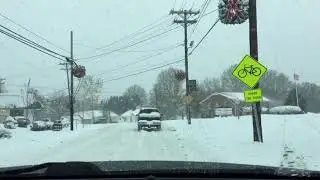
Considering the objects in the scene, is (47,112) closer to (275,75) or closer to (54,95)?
(54,95)

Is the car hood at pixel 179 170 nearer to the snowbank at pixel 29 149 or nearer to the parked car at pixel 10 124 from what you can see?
the snowbank at pixel 29 149

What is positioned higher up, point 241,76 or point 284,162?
point 241,76

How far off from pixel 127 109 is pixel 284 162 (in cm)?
12269

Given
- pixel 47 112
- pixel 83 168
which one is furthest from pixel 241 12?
pixel 47 112

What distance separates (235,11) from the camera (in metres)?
23.7

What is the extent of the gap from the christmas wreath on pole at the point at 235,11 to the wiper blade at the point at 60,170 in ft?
64.8

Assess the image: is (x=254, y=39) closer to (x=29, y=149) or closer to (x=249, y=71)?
(x=249, y=71)

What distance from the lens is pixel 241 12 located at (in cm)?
2361

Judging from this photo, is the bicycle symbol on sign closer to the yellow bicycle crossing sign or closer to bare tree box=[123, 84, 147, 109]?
the yellow bicycle crossing sign

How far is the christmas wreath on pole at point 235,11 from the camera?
77.3 ft

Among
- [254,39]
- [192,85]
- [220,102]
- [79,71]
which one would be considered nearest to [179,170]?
[254,39]

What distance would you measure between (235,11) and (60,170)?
20165mm

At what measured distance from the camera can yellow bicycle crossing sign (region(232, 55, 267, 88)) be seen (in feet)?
70.0

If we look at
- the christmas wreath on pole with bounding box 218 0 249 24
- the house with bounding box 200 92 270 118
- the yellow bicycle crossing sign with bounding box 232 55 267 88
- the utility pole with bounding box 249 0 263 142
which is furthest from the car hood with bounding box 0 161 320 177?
the house with bounding box 200 92 270 118
